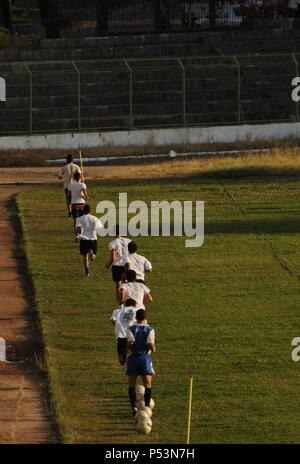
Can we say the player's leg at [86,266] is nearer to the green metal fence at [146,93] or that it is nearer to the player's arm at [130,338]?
the player's arm at [130,338]

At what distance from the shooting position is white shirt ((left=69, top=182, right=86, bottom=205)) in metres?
34.1

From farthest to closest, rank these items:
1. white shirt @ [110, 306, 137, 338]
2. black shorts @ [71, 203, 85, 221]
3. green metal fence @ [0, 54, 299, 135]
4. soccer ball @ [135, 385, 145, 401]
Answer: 1. green metal fence @ [0, 54, 299, 135]
2. black shorts @ [71, 203, 85, 221]
3. white shirt @ [110, 306, 137, 338]
4. soccer ball @ [135, 385, 145, 401]

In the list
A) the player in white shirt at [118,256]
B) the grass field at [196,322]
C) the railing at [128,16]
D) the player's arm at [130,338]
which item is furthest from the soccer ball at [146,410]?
the railing at [128,16]

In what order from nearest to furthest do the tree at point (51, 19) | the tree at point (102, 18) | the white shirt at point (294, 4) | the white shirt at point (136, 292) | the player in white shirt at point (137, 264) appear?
the white shirt at point (136, 292), the player in white shirt at point (137, 264), the tree at point (51, 19), the tree at point (102, 18), the white shirt at point (294, 4)

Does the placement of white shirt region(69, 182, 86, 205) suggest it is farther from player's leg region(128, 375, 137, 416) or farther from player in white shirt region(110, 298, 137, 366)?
player's leg region(128, 375, 137, 416)

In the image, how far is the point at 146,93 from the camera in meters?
57.1

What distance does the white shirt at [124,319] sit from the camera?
22.5m

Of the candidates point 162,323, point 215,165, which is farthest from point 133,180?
point 162,323

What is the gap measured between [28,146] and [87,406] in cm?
3064

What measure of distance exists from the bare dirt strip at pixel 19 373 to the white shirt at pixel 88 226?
1.66 m

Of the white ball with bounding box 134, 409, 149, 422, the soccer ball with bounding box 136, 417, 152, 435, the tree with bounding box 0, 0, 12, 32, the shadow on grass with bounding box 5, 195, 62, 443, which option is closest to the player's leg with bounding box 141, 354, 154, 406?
the white ball with bounding box 134, 409, 149, 422

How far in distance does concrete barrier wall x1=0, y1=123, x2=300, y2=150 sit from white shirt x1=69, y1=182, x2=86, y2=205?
18619mm

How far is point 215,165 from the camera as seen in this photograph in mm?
47750

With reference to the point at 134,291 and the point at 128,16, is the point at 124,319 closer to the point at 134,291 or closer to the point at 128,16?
the point at 134,291
